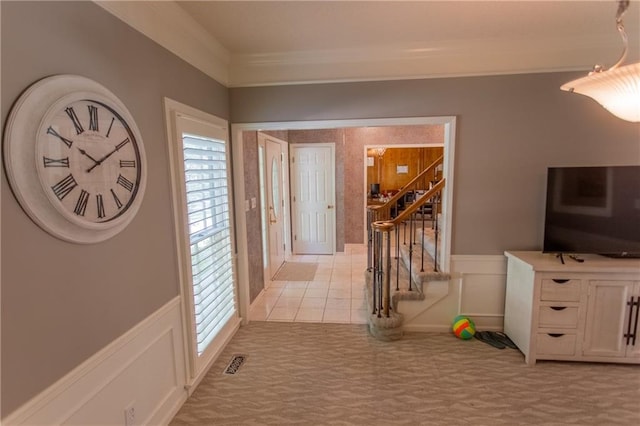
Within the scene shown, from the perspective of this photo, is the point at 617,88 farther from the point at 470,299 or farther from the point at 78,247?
the point at 78,247

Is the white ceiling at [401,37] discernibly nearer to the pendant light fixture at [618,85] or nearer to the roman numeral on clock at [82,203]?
the pendant light fixture at [618,85]

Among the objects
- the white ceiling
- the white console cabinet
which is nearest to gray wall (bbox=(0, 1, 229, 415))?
the white ceiling

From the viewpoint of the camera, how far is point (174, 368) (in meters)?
2.20

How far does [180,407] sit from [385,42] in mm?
3252

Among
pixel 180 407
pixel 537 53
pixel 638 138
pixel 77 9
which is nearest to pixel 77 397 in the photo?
pixel 180 407

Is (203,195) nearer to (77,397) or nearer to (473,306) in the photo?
(77,397)

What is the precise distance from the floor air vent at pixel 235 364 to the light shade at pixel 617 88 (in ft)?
9.69

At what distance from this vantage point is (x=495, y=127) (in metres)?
2.91

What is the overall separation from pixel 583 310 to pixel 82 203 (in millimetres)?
3407

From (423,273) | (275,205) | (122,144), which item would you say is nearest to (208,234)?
(122,144)

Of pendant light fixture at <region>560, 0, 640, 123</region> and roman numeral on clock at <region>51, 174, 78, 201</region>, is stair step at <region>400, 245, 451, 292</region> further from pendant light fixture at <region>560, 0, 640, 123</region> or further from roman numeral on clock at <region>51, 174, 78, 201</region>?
roman numeral on clock at <region>51, 174, 78, 201</region>

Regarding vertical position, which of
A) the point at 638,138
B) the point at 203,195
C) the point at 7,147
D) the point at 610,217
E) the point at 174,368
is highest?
the point at 638,138

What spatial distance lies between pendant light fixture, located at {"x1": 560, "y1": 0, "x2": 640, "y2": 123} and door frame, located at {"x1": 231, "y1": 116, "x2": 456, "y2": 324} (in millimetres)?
1351

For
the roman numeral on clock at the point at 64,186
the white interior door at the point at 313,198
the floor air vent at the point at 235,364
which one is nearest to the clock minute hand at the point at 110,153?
the roman numeral on clock at the point at 64,186
